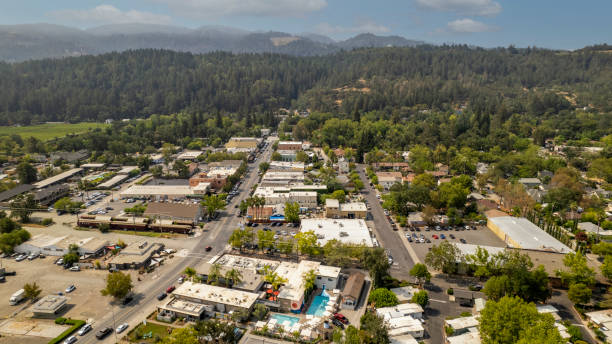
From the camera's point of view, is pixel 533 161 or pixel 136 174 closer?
pixel 533 161

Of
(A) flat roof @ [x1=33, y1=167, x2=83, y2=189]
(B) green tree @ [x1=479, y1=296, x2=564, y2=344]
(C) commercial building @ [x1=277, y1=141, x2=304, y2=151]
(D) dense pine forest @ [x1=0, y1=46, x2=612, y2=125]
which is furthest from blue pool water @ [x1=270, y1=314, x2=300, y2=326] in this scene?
(D) dense pine forest @ [x1=0, y1=46, x2=612, y2=125]

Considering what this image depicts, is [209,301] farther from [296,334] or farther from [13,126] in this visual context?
[13,126]

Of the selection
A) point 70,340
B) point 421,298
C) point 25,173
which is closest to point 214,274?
point 70,340

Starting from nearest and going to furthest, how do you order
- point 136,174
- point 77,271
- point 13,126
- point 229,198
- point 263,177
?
1. point 77,271
2. point 229,198
3. point 263,177
4. point 136,174
5. point 13,126

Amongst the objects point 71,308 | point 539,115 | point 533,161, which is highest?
point 539,115

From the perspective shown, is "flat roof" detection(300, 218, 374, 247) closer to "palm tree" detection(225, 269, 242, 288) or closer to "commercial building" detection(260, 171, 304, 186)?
"palm tree" detection(225, 269, 242, 288)

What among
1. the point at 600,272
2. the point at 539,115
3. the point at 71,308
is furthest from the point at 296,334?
the point at 539,115

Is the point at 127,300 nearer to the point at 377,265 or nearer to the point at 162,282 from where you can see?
the point at 162,282
